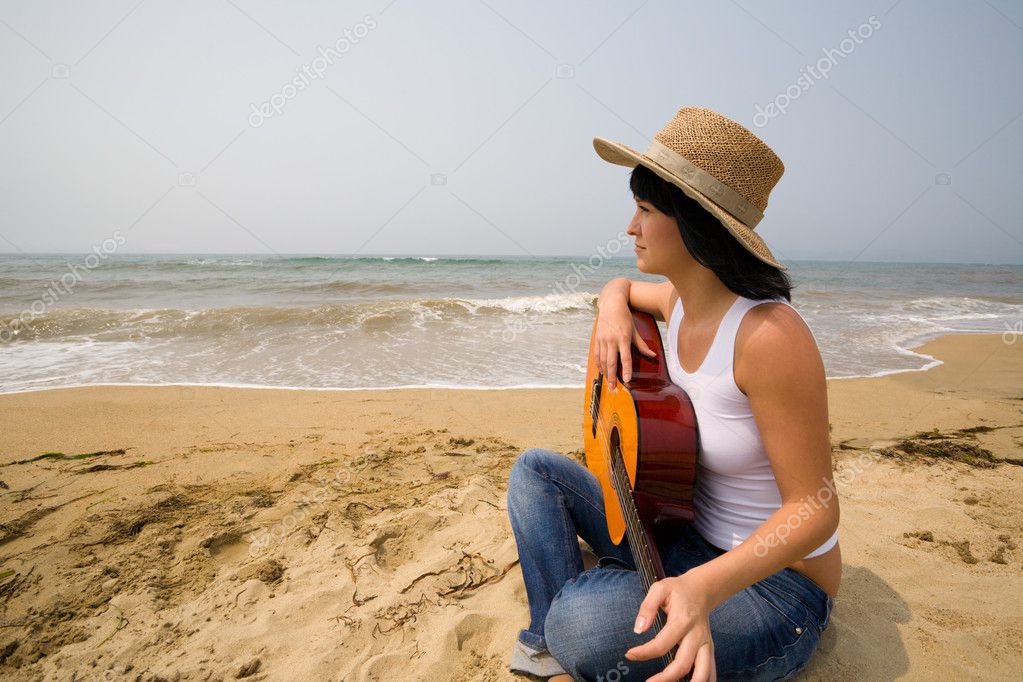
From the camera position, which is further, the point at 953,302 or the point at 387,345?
the point at 953,302

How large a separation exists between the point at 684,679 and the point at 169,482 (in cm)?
304

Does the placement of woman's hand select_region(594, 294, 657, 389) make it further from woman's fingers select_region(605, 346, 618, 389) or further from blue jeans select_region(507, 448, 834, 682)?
blue jeans select_region(507, 448, 834, 682)

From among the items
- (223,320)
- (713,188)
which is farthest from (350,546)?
(223,320)

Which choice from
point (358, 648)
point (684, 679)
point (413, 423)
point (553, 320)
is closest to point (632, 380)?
point (684, 679)

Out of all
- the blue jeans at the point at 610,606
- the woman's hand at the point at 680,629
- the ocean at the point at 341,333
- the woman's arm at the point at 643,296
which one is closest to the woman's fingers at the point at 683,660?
the woman's hand at the point at 680,629

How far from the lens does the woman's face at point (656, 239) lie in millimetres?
1585

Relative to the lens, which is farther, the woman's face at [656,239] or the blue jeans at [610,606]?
the woman's face at [656,239]

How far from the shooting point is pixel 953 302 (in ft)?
50.4

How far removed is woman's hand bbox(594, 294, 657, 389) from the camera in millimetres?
1910

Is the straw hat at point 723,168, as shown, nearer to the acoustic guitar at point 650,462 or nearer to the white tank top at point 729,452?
the white tank top at point 729,452

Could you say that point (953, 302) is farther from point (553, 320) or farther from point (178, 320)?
point (178, 320)

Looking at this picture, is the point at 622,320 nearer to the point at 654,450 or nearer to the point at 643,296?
the point at 643,296

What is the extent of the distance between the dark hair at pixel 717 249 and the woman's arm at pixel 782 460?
0.25ft

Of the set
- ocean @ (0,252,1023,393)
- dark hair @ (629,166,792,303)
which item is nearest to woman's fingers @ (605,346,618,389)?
dark hair @ (629,166,792,303)
